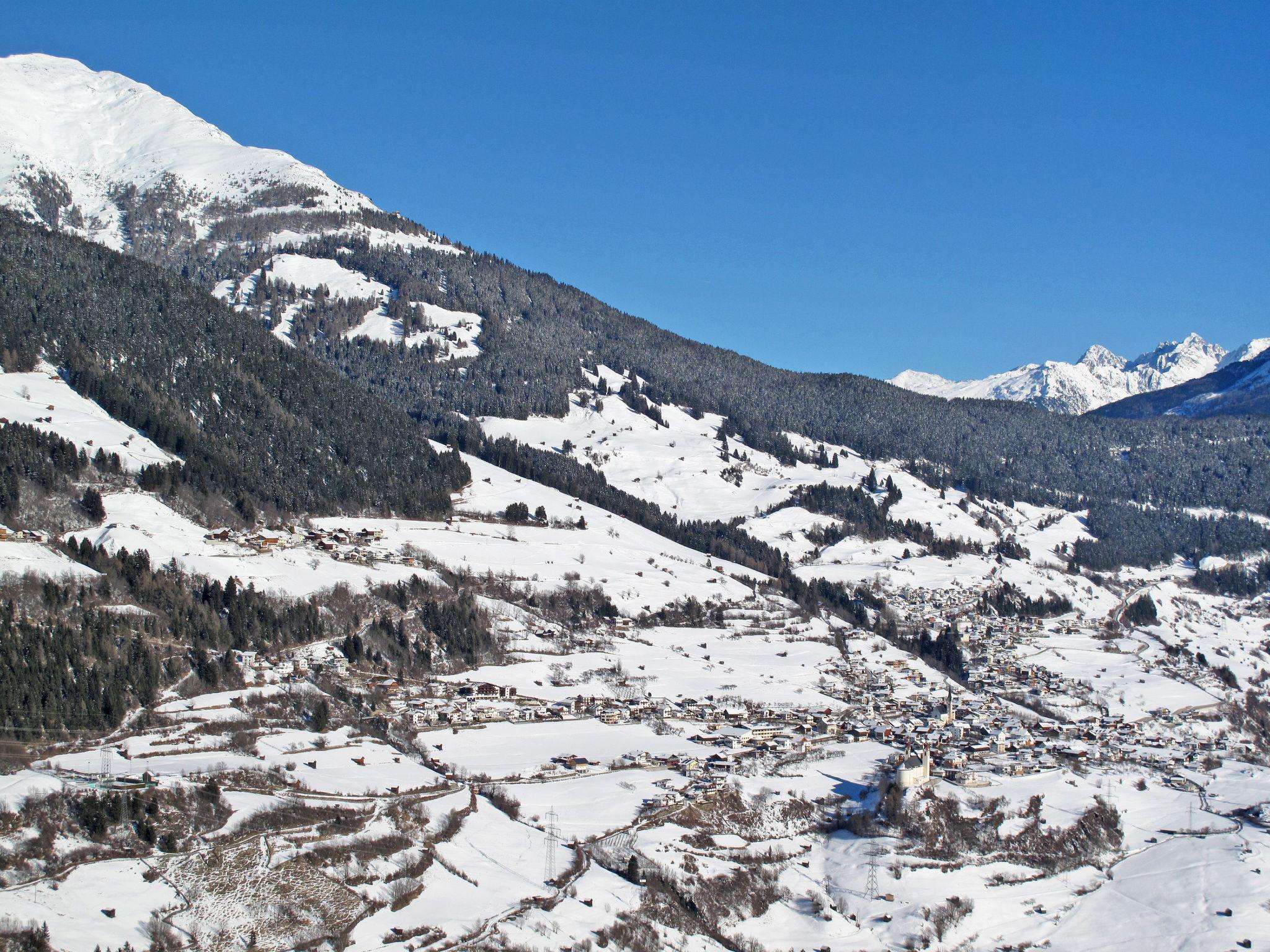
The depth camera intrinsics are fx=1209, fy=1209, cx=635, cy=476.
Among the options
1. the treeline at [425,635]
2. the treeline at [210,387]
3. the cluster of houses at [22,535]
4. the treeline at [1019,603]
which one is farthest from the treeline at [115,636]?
the treeline at [1019,603]

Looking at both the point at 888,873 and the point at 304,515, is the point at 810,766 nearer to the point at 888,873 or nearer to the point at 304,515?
the point at 888,873

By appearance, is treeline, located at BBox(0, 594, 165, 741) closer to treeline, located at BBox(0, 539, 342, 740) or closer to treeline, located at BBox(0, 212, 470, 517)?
treeline, located at BBox(0, 539, 342, 740)

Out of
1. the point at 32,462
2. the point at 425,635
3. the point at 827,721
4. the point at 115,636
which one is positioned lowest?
the point at 827,721

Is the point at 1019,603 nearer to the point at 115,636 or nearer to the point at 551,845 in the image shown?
the point at 551,845

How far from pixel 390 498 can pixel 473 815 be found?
89760mm

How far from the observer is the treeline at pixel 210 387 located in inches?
5817

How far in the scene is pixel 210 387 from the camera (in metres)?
162

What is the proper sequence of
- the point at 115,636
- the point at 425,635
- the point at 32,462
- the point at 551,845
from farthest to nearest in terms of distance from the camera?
1. the point at 425,635
2. the point at 32,462
3. the point at 115,636
4. the point at 551,845

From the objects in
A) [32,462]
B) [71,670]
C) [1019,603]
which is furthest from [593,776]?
[1019,603]

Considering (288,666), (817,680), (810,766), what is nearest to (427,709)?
(288,666)

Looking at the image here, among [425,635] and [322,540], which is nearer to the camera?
[425,635]

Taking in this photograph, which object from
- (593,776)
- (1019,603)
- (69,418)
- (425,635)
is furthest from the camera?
(1019,603)

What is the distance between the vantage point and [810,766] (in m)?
97.8

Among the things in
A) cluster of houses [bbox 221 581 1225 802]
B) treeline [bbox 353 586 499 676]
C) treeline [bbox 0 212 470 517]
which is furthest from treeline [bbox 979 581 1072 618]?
treeline [bbox 353 586 499 676]
